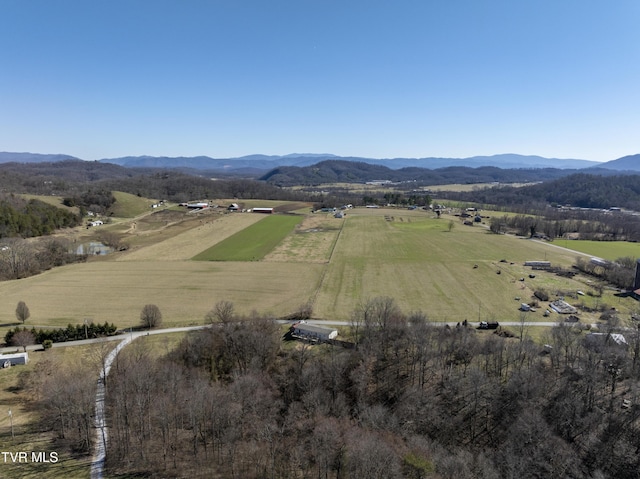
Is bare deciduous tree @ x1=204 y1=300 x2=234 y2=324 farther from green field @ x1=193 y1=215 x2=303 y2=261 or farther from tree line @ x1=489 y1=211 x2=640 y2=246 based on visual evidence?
tree line @ x1=489 y1=211 x2=640 y2=246

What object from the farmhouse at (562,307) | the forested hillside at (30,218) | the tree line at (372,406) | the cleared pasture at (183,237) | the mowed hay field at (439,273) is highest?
the forested hillside at (30,218)

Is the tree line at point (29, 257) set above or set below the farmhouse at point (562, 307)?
above

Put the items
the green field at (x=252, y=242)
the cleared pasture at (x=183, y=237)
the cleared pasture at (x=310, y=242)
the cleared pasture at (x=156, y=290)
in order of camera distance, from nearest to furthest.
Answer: the cleared pasture at (x=156, y=290)
the cleared pasture at (x=310, y=242)
the green field at (x=252, y=242)
the cleared pasture at (x=183, y=237)

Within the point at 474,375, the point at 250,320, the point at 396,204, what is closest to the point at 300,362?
the point at 250,320

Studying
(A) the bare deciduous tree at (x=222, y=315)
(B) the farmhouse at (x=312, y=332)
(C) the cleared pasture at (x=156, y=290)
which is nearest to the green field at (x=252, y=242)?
(C) the cleared pasture at (x=156, y=290)

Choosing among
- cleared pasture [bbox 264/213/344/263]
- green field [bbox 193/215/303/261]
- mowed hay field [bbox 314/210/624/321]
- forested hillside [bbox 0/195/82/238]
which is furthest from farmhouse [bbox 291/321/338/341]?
forested hillside [bbox 0/195/82/238]

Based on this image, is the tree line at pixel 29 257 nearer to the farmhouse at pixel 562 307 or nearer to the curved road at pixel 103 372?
the curved road at pixel 103 372
